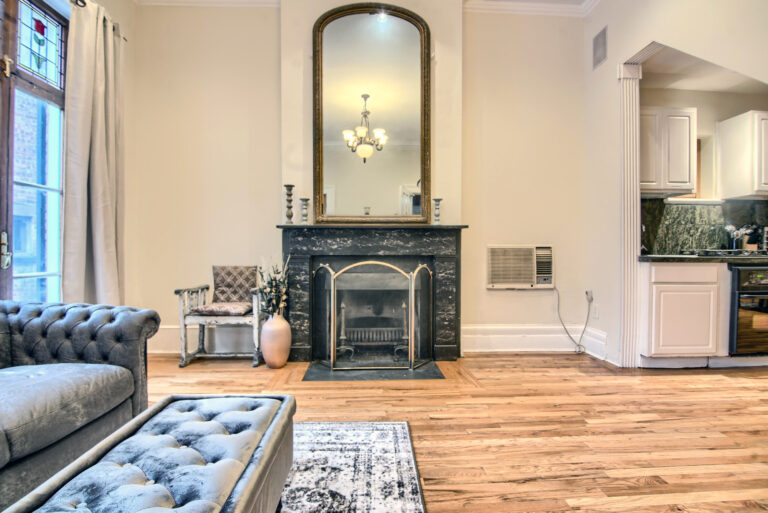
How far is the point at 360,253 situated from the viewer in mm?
3256

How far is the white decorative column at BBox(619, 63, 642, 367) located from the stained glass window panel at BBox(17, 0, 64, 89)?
14.7ft

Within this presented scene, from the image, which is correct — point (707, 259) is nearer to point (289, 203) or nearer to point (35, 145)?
point (289, 203)

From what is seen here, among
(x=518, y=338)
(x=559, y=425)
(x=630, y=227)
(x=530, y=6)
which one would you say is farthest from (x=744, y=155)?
(x=559, y=425)

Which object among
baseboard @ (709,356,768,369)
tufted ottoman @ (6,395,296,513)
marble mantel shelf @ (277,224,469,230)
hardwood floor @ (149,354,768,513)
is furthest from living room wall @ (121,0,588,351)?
tufted ottoman @ (6,395,296,513)

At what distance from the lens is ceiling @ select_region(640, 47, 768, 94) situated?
3279mm

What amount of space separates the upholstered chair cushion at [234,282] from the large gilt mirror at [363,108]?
860 millimetres

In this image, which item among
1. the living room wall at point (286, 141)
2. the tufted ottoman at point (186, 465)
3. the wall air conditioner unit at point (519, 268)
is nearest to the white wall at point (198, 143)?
the living room wall at point (286, 141)

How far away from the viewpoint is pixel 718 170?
12.4 feet

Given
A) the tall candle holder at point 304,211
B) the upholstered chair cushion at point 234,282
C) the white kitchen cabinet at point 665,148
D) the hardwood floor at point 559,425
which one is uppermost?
the white kitchen cabinet at point 665,148

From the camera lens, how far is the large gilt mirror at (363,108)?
10.9 ft

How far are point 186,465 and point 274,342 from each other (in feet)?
7.07

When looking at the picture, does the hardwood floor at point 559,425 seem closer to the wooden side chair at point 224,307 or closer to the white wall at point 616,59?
the wooden side chair at point 224,307

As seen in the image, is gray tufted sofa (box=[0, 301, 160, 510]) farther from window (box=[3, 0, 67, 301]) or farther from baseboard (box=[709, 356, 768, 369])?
baseboard (box=[709, 356, 768, 369])

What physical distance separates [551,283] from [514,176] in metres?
1.13
